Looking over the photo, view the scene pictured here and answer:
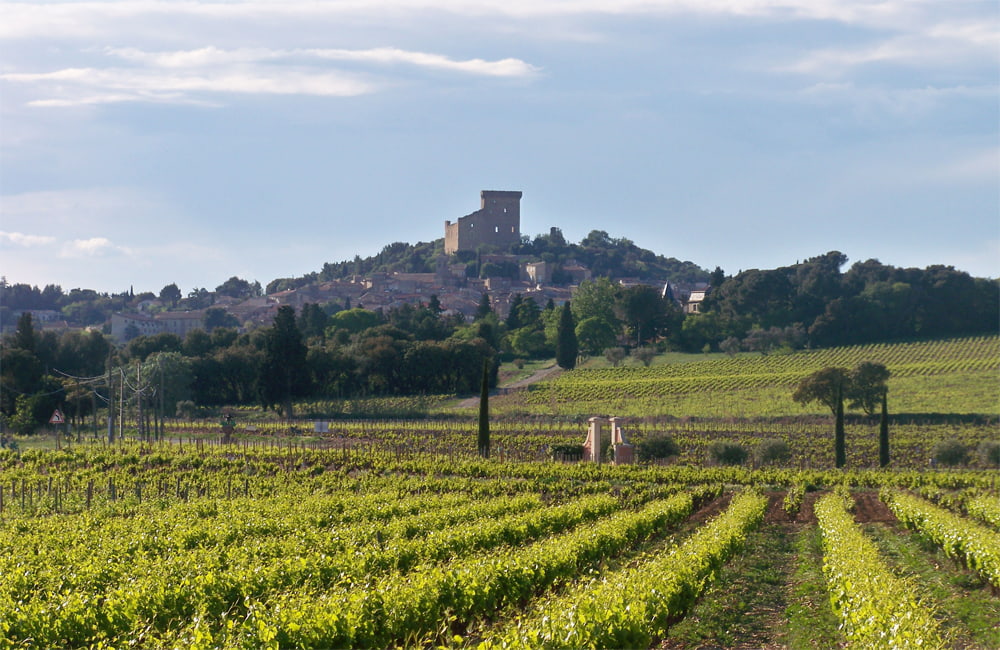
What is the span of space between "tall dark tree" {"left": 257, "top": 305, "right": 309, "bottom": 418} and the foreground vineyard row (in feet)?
95.4

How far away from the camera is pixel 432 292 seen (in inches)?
6516

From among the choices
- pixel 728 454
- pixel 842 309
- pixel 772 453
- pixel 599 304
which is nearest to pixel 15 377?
pixel 728 454

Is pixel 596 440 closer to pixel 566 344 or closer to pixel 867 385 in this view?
pixel 867 385

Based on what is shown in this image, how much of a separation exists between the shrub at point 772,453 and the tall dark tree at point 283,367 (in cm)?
2904

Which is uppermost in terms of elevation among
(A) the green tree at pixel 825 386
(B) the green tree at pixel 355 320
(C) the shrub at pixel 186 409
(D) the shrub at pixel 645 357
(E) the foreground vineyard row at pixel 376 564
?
(B) the green tree at pixel 355 320

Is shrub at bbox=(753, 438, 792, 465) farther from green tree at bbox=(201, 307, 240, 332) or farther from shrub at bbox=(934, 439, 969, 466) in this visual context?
green tree at bbox=(201, 307, 240, 332)

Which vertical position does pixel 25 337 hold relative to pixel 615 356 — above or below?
above

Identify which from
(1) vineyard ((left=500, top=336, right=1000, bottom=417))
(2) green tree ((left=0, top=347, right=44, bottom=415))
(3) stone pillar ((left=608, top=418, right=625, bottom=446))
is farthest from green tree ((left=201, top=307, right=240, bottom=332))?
(3) stone pillar ((left=608, top=418, right=625, bottom=446))

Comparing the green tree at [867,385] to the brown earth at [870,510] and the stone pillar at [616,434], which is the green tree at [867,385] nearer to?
the stone pillar at [616,434]

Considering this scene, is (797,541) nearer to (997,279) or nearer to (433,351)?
(433,351)

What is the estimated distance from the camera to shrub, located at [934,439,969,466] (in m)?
39.0

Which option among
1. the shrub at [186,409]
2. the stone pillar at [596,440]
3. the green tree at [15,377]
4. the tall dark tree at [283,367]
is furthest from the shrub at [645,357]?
the green tree at [15,377]

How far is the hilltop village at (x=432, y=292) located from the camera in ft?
485

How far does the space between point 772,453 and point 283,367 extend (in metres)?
30.5
